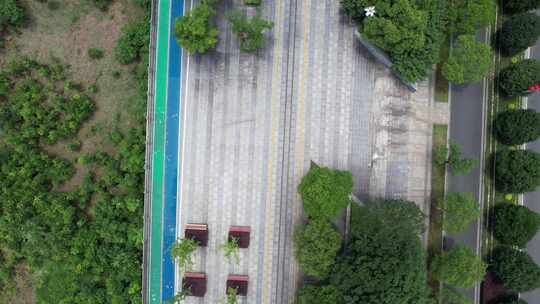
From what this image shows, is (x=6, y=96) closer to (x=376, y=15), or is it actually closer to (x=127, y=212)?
(x=127, y=212)

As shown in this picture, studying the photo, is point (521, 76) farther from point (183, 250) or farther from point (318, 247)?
point (183, 250)

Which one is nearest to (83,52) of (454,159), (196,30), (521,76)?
(196,30)

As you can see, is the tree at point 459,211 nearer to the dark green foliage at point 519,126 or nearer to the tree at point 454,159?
the tree at point 454,159

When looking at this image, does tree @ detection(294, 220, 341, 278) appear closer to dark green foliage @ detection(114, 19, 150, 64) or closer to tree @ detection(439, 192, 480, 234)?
tree @ detection(439, 192, 480, 234)

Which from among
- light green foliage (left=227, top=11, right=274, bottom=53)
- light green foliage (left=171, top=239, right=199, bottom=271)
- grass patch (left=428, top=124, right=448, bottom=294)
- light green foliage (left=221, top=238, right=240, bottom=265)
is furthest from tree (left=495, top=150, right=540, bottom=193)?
light green foliage (left=171, top=239, right=199, bottom=271)

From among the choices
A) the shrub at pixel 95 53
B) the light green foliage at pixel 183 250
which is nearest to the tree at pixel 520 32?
the light green foliage at pixel 183 250

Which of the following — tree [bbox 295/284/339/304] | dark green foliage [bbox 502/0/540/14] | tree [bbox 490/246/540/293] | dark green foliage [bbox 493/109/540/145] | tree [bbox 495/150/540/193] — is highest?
dark green foliage [bbox 502/0/540/14]

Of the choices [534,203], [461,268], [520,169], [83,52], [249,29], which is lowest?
[461,268]
